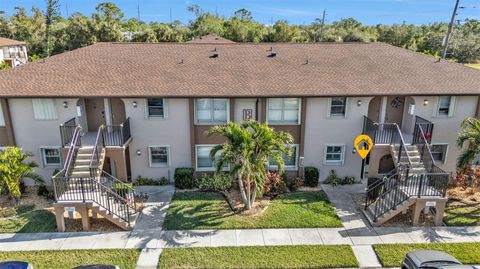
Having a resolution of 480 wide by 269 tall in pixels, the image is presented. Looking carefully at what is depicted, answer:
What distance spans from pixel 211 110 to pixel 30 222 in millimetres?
8962

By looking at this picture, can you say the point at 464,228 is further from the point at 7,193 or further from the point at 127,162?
the point at 7,193

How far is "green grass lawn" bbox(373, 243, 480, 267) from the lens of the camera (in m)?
11.2

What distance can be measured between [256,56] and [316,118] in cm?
600

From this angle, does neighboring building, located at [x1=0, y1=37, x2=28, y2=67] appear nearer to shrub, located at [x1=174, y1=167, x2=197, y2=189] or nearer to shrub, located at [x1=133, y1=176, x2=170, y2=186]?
shrub, located at [x1=133, y1=176, x2=170, y2=186]

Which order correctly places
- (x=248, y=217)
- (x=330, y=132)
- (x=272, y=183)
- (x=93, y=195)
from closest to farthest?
1. (x=93, y=195)
2. (x=248, y=217)
3. (x=272, y=183)
4. (x=330, y=132)

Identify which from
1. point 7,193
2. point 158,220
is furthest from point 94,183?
point 7,193

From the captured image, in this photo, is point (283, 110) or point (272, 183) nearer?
point (272, 183)

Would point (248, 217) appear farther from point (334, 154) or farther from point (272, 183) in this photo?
point (334, 154)

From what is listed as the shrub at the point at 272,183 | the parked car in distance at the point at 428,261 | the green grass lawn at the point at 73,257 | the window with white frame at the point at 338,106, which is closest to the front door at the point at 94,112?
the green grass lawn at the point at 73,257

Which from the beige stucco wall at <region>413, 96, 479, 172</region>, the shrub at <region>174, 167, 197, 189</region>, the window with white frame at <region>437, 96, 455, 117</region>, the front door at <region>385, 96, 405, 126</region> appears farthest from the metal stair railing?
the window with white frame at <region>437, 96, 455, 117</region>

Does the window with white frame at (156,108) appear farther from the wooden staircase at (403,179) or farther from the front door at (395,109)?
the front door at (395,109)

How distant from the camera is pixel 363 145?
1647 cm

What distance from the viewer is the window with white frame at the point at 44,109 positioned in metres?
15.7

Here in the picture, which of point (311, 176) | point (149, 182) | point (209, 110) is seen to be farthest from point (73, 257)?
point (311, 176)
